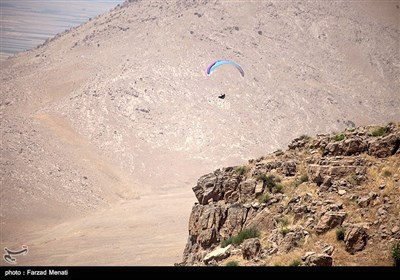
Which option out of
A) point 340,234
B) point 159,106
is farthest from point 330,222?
point 159,106

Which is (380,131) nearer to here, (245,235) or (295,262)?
(245,235)

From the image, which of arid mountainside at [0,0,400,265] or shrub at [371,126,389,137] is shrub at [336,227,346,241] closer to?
shrub at [371,126,389,137]

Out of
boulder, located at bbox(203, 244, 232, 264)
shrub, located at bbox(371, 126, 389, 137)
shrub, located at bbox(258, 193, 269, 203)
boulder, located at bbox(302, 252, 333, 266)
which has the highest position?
shrub, located at bbox(371, 126, 389, 137)

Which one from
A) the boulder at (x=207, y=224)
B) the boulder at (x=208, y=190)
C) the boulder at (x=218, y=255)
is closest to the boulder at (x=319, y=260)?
the boulder at (x=218, y=255)

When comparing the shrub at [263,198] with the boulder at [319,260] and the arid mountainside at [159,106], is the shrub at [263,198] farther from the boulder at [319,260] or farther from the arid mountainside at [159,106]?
the arid mountainside at [159,106]

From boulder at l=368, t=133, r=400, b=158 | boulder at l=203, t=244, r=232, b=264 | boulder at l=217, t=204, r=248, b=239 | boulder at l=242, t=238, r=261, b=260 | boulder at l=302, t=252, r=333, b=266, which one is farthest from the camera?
boulder at l=217, t=204, r=248, b=239

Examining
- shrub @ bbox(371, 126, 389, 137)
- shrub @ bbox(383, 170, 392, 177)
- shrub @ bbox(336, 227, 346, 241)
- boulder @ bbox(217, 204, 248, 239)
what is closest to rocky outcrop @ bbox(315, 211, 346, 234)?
shrub @ bbox(336, 227, 346, 241)
